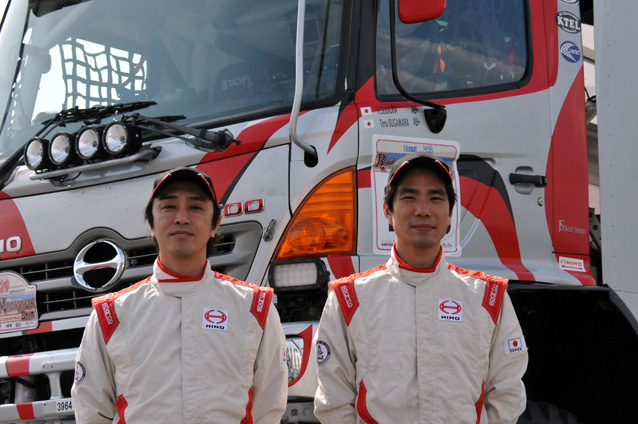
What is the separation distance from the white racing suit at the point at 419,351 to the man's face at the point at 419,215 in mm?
54

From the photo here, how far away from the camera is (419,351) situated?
263cm

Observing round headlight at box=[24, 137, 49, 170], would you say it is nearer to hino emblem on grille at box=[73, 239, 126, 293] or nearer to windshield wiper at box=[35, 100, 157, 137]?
windshield wiper at box=[35, 100, 157, 137]

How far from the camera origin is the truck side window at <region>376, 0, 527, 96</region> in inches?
151

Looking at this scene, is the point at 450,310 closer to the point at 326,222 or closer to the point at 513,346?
the point at 513,346

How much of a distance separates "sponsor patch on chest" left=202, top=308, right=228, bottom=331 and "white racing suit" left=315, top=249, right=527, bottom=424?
1.02ft

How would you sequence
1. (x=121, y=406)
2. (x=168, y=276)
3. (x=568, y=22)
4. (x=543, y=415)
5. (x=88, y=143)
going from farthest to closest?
(x=568, y=22), (x=88, y=143), (x=543, y=415), (x=168, y=276), (x=121, y=406)

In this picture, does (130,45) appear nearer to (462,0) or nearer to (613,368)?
(462,0)

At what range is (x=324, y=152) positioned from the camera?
3541 millimetres

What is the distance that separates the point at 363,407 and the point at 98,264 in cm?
169

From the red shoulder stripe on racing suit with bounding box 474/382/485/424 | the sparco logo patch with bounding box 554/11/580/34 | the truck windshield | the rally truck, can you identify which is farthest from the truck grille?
the sparco logo patch with bounding box 554/11/580/34

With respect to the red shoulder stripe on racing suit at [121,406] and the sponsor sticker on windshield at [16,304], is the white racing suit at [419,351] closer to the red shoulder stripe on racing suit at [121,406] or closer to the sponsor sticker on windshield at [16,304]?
the red shoulder stripe on racing suit at [121,406]

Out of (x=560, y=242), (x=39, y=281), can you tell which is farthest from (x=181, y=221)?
(x=560, y=242)

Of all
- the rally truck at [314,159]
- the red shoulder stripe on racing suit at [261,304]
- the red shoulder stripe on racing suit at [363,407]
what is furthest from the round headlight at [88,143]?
the red shoulder stripe on racing suit at [363,407]

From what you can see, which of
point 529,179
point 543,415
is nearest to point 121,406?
point 543,415
